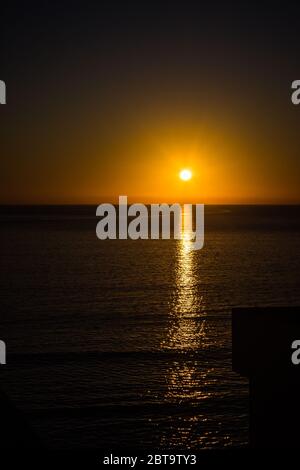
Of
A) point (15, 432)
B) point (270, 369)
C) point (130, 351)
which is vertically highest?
point (130, 351)

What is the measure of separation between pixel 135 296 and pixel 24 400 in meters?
19.6

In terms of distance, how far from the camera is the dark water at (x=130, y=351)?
1586 cm

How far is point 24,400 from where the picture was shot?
58.2ft

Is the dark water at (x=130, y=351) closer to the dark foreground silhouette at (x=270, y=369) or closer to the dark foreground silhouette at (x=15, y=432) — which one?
the dark foreground silhouette at (x=270, y=369)

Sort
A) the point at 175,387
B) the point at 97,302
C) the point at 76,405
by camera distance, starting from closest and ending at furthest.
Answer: the point at 76,405 → the point at 175,387 → the point at 97,302

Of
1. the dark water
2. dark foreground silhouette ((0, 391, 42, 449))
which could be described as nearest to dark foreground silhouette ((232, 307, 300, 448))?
dark foreground silhouette ((0, 391, 42, 449))

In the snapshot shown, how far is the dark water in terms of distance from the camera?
52.0 feet

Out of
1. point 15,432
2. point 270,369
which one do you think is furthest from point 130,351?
point 15,432

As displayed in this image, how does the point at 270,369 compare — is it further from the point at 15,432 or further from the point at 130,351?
the point at 130,351

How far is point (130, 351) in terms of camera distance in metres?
23.0

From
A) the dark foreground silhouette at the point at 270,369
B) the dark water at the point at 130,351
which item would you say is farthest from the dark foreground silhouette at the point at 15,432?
the dark water at the point at 130,351
